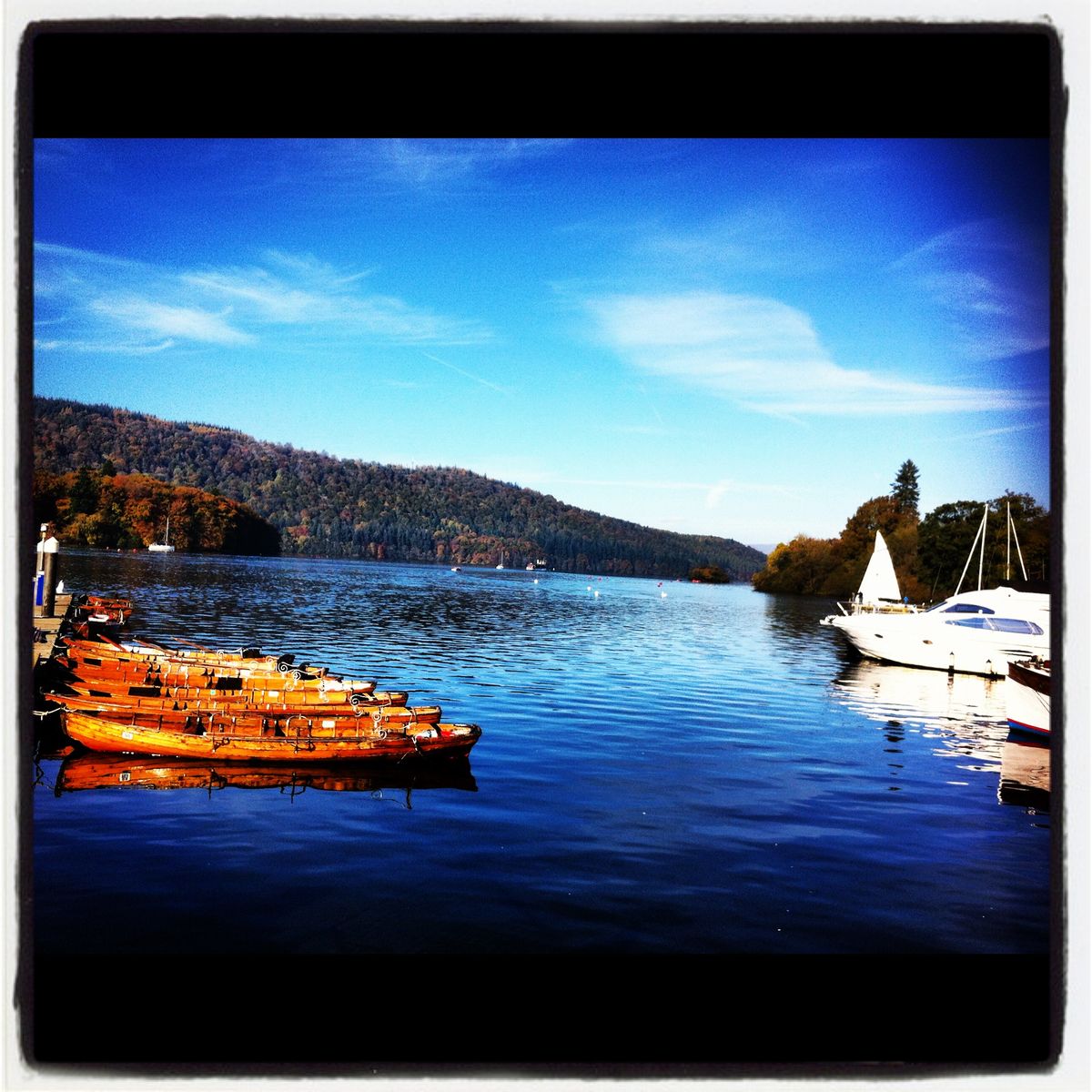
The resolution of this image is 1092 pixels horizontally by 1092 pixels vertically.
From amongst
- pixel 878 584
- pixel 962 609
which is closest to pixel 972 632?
pixel 962 609

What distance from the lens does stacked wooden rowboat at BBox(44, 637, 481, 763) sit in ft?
31.6

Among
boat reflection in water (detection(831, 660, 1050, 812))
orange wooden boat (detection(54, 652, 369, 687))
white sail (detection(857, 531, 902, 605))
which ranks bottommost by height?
boat reflection in water (detection(831, 660, 1050, 812))

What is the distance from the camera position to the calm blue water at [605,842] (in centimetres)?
495

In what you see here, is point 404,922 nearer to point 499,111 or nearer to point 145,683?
point 499,111

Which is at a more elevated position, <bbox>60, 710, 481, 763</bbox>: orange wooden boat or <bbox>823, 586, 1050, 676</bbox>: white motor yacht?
<bbox>823, 586, 1050, 676</bbox>: white motor yacht

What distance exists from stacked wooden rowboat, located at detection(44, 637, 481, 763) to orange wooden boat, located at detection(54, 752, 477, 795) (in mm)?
106

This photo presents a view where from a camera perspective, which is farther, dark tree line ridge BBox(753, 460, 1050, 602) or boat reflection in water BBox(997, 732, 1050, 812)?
dark tree line ridge BBox(753, 460, 1050, 602)

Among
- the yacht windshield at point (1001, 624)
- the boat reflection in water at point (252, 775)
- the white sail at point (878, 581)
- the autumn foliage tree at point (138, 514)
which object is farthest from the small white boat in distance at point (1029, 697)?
the autumn foliage tree at point (138, 514)

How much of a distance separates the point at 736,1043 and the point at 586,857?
427 cm

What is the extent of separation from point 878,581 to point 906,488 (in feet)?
93.3

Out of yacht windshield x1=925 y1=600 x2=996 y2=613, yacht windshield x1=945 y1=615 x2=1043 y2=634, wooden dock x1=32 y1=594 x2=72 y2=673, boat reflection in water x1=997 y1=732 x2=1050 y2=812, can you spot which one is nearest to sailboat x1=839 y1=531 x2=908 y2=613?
yacht windshield x1=925 y1=600 x2=996 y2=613

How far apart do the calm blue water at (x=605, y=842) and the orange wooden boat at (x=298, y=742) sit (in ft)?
1.07

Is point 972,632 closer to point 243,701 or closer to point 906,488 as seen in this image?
point 243,701

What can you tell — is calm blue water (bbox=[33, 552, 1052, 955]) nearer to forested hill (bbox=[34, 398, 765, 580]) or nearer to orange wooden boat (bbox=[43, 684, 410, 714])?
orange wooden boat (bbox=[43, 684, 410, 714])
